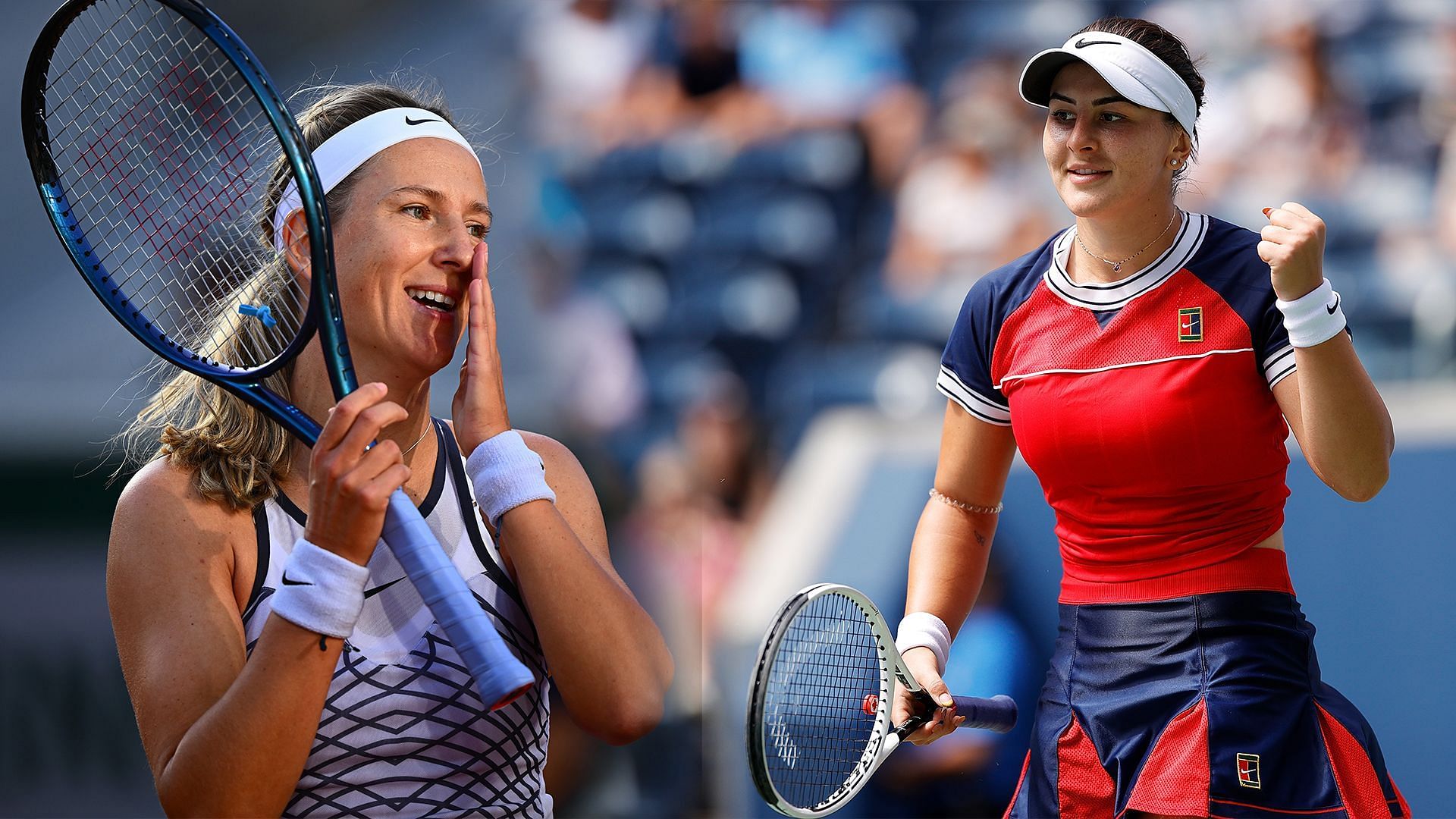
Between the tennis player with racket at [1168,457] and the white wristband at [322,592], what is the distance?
0.84 meters

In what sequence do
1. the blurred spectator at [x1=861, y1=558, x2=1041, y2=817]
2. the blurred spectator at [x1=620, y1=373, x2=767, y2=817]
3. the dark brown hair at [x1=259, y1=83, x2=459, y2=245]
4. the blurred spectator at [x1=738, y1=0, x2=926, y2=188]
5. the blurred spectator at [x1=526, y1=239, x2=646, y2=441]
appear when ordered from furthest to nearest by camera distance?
the blurred spectator at [x1=738, y1=0, x2=926, y2=188]
the blurred spectator at [x1=526, y1=239, x2=646, y2=441]
the blurred spectator at [x1=620, y1=373, x2=767, y2=817]
the blurred spectator at [x1=861, y1=558, x2=1041, y2=817]
the dark brown hair at [x1=259, y1=83, x2=459, y2=245]

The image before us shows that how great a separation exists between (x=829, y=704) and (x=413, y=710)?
2.24 feet

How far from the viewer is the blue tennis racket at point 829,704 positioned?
1.75 meters

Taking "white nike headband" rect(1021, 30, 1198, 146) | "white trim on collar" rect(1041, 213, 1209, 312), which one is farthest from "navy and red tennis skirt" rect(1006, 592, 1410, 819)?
"white nike headband" rect(1021, 30, 1198, 146)

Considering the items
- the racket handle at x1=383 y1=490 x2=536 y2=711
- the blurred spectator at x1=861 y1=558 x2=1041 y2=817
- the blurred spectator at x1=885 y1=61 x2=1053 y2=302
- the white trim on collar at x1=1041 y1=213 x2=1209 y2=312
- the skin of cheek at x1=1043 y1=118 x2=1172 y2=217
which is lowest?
the blurred spectator at x1=861 y1=558 x2=1041 y2=817

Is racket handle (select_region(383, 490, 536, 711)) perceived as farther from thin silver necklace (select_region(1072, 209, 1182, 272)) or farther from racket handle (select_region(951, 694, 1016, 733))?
thin silver necklace (select_region(1072, 209, 1182, 272))

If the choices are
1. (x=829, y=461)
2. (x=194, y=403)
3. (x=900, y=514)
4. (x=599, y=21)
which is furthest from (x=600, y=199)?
(x=194, y=403)

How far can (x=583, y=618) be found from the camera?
1.69 meters

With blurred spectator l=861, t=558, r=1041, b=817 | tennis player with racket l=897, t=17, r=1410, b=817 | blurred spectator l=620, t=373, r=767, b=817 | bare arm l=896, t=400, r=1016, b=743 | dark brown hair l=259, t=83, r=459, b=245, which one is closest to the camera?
tennis player with racket l=897, t=17, r=1410, b=817

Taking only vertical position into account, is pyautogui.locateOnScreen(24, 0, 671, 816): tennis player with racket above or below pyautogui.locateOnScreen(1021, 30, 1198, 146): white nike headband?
below

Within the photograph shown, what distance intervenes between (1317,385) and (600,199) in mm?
3235

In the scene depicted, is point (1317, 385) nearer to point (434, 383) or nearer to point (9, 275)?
point (434, 383)

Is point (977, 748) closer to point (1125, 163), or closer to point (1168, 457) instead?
point (1168, 457)

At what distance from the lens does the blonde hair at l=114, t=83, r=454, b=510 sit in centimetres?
172
